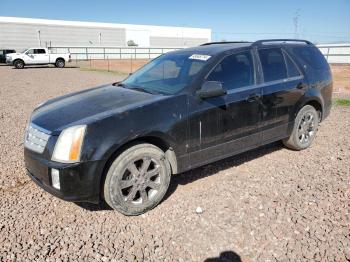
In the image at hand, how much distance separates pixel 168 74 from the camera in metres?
4.62

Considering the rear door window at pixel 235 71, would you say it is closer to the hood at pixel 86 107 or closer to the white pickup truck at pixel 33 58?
the hood at pixel 86 107

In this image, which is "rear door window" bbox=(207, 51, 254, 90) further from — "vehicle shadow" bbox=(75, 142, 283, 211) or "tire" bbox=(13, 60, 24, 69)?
"tire" bbox=(13, 60, 24, 69)

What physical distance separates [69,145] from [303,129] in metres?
3.89

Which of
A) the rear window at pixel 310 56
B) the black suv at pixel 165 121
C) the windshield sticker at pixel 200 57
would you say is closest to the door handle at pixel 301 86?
the black suv at pixel 165 121

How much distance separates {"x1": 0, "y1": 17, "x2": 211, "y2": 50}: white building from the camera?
194 feet

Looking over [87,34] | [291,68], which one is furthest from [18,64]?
[87,34]

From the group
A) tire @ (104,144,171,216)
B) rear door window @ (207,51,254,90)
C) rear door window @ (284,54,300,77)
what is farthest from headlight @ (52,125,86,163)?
rear door window @ (284,54,300,77)

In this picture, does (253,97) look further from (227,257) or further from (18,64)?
(18,64)

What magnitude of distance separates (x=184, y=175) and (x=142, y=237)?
1.54m

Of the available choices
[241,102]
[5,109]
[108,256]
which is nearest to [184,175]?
[241,102]

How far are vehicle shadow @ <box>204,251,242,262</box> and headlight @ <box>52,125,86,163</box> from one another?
1.55 metres

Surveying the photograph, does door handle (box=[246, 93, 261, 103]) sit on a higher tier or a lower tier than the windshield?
lower

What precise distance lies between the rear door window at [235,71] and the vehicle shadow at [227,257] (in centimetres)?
206

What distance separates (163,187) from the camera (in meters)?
3.77
